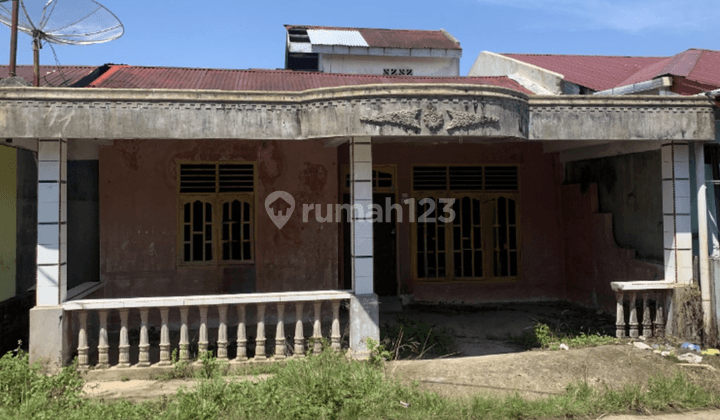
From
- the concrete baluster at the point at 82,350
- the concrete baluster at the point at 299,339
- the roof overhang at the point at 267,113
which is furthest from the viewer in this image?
the concrete baluster at the point at 299,339

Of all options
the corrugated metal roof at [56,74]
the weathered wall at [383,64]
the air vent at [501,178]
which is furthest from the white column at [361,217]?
the weathered wall at [383,64]

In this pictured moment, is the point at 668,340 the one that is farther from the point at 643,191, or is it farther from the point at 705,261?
the point at 643,191

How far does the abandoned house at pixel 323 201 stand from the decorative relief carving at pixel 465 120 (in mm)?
21

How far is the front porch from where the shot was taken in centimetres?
567

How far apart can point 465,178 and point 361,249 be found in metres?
4.00

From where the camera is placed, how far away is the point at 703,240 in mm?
6551

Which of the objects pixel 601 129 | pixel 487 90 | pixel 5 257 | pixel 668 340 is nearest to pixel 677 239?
pixel 668 340

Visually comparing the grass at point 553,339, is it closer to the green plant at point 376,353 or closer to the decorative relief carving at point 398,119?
the green plant at point 376,353

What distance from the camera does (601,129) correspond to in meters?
6.28

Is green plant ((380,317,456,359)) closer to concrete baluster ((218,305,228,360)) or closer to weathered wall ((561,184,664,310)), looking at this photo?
concrete baluster ((218,305,228,360))

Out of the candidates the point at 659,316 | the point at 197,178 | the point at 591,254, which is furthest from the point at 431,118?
the point at 591,254

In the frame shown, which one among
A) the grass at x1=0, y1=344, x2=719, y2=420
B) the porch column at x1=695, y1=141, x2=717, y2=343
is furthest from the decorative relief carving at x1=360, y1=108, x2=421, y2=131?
the porch column at x1=695, y1=141, x2=717, y2=343

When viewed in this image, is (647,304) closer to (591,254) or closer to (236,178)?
(591,254)

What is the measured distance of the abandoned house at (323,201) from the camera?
5.68m
